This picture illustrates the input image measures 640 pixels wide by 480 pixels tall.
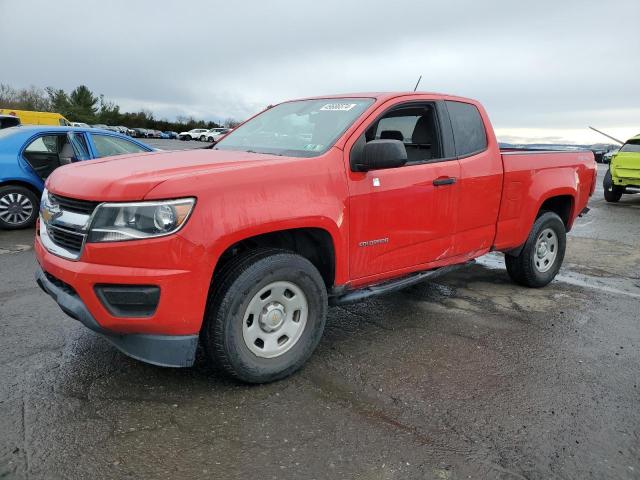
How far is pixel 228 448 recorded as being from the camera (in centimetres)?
257

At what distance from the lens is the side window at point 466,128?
4.44m

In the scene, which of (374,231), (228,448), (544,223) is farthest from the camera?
(544,223)

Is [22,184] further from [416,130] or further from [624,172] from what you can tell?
[624,172]

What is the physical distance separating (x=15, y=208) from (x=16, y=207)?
0.02 meters

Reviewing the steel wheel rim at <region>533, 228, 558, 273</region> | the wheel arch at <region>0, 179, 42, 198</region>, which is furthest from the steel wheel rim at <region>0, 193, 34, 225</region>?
the steel wheel rim at <region>533, 228, 558, 273</region>

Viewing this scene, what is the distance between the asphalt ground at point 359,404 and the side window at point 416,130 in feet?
4.63

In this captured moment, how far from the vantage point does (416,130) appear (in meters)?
4.58

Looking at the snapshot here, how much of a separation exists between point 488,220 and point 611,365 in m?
1.53

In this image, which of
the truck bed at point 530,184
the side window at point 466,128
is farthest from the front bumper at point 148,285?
the truck bed at point 530,184

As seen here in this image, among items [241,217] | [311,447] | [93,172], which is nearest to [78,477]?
[311,447]

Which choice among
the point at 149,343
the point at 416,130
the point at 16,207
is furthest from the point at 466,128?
the point at 16,207

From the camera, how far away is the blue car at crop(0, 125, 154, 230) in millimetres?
7559

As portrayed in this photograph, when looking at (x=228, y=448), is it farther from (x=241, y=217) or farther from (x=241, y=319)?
(x=241, y=217)

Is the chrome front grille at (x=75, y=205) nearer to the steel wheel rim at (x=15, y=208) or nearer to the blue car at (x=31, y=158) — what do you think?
the blue car at (x=31, y=158)
